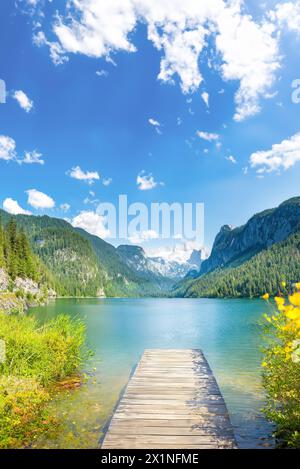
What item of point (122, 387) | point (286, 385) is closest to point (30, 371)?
point (122, 387)

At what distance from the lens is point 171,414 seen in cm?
1056

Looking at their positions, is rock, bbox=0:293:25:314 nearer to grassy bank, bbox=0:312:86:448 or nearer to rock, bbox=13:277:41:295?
rock, bbox=13:277:41:295

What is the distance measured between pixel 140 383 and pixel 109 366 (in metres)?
9.20

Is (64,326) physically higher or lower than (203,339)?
higher

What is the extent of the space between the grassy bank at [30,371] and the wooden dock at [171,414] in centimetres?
302

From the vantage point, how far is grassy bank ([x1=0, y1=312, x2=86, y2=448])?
10.7m

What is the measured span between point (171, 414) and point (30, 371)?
6712 mm

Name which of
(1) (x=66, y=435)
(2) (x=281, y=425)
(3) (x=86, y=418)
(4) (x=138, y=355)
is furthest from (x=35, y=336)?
Result: (4) (x=138, y=355)

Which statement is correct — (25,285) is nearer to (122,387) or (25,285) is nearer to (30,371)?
(122,387)

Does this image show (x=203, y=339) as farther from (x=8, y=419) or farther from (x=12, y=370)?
(x=8, y=419)

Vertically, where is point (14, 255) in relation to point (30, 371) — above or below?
above

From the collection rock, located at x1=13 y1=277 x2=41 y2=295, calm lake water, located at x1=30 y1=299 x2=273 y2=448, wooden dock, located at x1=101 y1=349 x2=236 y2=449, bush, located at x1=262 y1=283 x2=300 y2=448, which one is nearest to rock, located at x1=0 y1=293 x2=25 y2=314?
rock, located at x1=13 y1=277 x2=41 y2=295

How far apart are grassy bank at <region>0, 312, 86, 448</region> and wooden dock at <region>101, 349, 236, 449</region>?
302 centimetres

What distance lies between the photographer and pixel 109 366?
75.6ft
